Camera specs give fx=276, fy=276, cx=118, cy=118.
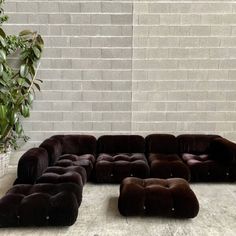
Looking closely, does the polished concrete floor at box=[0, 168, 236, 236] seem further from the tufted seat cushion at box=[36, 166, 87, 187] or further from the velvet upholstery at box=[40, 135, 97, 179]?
the velvet upholstery at box=[40, 135, 97, 179]

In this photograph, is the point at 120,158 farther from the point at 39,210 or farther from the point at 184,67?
the point at 184,67

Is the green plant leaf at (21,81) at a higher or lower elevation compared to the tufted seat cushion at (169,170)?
higher

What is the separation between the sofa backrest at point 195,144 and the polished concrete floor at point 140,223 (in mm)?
858

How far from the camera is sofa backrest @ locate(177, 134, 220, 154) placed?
3727 millimetres

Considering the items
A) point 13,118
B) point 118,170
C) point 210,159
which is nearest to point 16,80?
point 13,118

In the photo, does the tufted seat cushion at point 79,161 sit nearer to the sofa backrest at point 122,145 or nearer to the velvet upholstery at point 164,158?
the sofa backrest at point 122,145

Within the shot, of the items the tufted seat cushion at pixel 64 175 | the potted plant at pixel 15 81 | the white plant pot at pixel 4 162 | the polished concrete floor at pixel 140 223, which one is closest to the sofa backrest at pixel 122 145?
the tufted seat cushion at pixel 64 175

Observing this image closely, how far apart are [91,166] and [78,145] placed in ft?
1.70

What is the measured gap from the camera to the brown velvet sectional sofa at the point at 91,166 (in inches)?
89.2

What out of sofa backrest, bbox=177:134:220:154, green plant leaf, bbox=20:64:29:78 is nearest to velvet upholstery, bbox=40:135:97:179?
green plant leaf, bbox=20:64:29:78

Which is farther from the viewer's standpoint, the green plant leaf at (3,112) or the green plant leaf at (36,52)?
the green plant leaf at (36,52)

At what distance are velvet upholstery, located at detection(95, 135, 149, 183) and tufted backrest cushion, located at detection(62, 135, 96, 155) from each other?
113 mm

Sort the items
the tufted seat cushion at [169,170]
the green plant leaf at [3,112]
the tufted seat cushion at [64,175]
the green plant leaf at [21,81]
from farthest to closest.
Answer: the green plant leaf at [21,81]
the green plant leaf at [3,112]
the tufted seat cushion at [169,170]
the tufted seat cushion at [64,175]

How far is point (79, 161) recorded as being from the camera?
3340 mm
